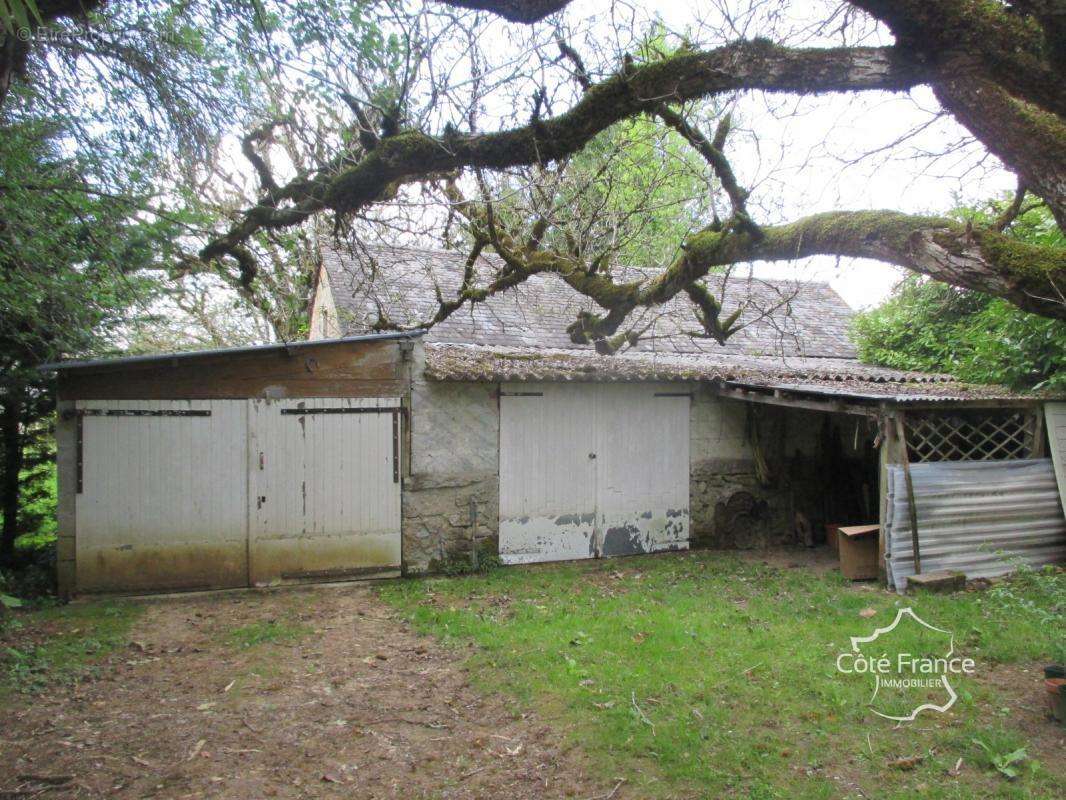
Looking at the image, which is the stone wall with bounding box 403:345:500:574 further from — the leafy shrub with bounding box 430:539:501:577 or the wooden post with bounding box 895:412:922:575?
the wooden post with bounding box 895:412:922:575

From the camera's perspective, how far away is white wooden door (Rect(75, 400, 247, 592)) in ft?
21.7

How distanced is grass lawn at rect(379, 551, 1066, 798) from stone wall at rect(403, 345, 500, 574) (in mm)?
468

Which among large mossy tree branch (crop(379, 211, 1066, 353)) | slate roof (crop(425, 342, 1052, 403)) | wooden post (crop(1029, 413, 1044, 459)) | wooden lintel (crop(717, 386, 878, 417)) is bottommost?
wooden post (crop(1029, 413, 1044, 459))

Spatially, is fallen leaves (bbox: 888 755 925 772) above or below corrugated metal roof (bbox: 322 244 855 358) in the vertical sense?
below

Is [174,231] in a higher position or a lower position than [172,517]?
higher

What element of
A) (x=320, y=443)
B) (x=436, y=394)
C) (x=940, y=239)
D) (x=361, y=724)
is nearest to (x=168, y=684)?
(x=361, y=724)

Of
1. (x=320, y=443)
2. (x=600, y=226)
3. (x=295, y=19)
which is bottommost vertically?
(x=320, y=443)

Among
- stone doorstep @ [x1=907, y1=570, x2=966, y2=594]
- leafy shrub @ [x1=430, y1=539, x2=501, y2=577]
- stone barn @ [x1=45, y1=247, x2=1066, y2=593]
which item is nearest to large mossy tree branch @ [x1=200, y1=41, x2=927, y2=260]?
stone barn @ [x1=45, y1=247, x2=1066, y2=593]

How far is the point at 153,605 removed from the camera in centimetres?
654

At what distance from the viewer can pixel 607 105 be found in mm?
4469

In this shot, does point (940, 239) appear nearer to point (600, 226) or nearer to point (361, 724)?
point (361, 724)

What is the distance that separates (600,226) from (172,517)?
5813mm

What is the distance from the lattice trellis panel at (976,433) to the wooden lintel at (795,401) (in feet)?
2.35

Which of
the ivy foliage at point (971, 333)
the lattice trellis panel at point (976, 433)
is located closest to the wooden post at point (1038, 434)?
the lattice trellis panel at point (976, 433)
